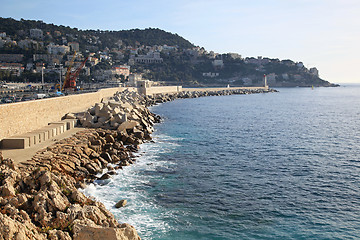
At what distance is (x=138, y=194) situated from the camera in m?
14.3

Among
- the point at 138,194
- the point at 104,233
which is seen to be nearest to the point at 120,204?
the point at 138,194

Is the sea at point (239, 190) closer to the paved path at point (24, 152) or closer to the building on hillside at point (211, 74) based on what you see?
the paved path at point (24, 152)

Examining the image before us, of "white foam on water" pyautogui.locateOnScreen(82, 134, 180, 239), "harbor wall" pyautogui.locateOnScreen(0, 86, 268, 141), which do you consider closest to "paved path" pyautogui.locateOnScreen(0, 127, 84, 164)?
"harbor wall" pyautogui.locateOnScreen(0, 86, 268, 141)

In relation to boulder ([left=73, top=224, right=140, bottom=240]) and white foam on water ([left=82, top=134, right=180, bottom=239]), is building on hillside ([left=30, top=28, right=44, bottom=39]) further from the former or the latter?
boulder ([left=73, top=224, right=140, bottom=240])

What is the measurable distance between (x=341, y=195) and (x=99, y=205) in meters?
10.4

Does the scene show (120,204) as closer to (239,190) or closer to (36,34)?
(239,190)

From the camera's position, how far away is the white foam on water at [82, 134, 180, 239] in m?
11.6

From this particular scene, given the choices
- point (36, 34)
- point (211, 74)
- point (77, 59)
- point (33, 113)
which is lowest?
point (33, 113)

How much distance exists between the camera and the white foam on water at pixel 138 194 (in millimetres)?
11625

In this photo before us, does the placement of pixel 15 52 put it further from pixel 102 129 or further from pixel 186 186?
pixel 186 186

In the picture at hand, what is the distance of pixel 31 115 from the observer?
2109 centimetres

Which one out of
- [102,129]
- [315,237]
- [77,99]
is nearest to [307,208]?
[315,237]

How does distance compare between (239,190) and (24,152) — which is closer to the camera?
(239,190)

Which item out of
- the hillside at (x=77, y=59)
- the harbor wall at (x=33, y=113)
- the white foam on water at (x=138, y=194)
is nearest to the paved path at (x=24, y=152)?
the harbor wall at (x=33, y=113)
